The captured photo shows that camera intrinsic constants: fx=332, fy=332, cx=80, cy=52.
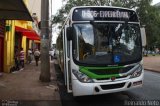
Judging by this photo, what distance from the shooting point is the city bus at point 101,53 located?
32.0ft

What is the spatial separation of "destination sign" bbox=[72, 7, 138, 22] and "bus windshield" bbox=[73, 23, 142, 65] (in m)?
0.20

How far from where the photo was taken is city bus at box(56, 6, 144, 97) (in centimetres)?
976

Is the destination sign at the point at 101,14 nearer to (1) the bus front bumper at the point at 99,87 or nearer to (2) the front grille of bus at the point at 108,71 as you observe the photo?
(2) the front grille of bus at the point at 108,71

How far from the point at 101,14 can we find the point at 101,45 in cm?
99

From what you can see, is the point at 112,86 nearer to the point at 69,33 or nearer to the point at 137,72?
the point at 137,72

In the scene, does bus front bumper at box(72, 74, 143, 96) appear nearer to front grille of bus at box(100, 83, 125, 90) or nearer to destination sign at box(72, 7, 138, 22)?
front grille of bus at box(100, 83, 125, 90)

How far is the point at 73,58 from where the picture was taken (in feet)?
32.5

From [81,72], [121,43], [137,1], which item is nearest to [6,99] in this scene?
[81,72]

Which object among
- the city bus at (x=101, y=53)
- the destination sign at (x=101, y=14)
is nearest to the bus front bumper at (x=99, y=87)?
the city bus at (x=101, y=53)

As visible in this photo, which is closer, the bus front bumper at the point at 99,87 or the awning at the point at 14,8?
the bus front bumper at the point at 99,87

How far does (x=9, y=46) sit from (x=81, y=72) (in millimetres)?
11500

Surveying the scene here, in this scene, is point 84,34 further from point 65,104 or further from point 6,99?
point 6,99

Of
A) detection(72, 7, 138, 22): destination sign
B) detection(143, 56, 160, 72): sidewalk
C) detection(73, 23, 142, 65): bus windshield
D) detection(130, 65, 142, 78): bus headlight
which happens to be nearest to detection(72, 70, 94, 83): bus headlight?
detection(73, 23, 142, 65): bus windshield

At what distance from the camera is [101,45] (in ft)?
32.7
